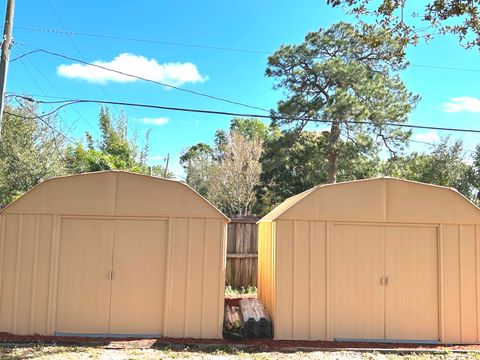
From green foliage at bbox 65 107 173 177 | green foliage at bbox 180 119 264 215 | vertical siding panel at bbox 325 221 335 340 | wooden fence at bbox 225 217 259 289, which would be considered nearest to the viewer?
vertical siding panel at bbox 325 221 335 340

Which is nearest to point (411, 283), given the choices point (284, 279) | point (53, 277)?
point (284, 279)

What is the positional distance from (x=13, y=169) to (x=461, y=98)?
1646cm

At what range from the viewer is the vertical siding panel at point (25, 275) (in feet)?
22.0

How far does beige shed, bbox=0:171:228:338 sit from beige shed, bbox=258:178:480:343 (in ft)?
3.88

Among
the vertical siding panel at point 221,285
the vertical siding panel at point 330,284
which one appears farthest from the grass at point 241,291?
the vertical siding panel at point 330,284

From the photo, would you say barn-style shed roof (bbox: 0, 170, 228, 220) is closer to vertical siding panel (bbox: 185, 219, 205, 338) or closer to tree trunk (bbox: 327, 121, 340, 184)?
vertical siding panel (bbox: 185, 219, 205, 338)

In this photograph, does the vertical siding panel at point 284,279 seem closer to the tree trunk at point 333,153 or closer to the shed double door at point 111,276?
the shed double door at point 111,276

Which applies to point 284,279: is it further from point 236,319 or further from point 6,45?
→ point 6,45

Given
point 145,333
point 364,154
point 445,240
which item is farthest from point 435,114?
point 145,333

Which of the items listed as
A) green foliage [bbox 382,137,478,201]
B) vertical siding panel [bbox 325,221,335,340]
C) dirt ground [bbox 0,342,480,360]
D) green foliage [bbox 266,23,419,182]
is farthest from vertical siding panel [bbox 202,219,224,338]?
green foliage [bbox 382,137,478,201]

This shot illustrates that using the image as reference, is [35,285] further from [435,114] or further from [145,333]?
[435,114]

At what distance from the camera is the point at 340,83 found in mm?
16938

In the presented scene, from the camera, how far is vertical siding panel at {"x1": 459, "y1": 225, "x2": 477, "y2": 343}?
6.88 meters

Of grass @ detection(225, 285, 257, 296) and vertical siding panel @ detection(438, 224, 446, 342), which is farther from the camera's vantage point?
grass @ detection(225, 285, 257, 296)
